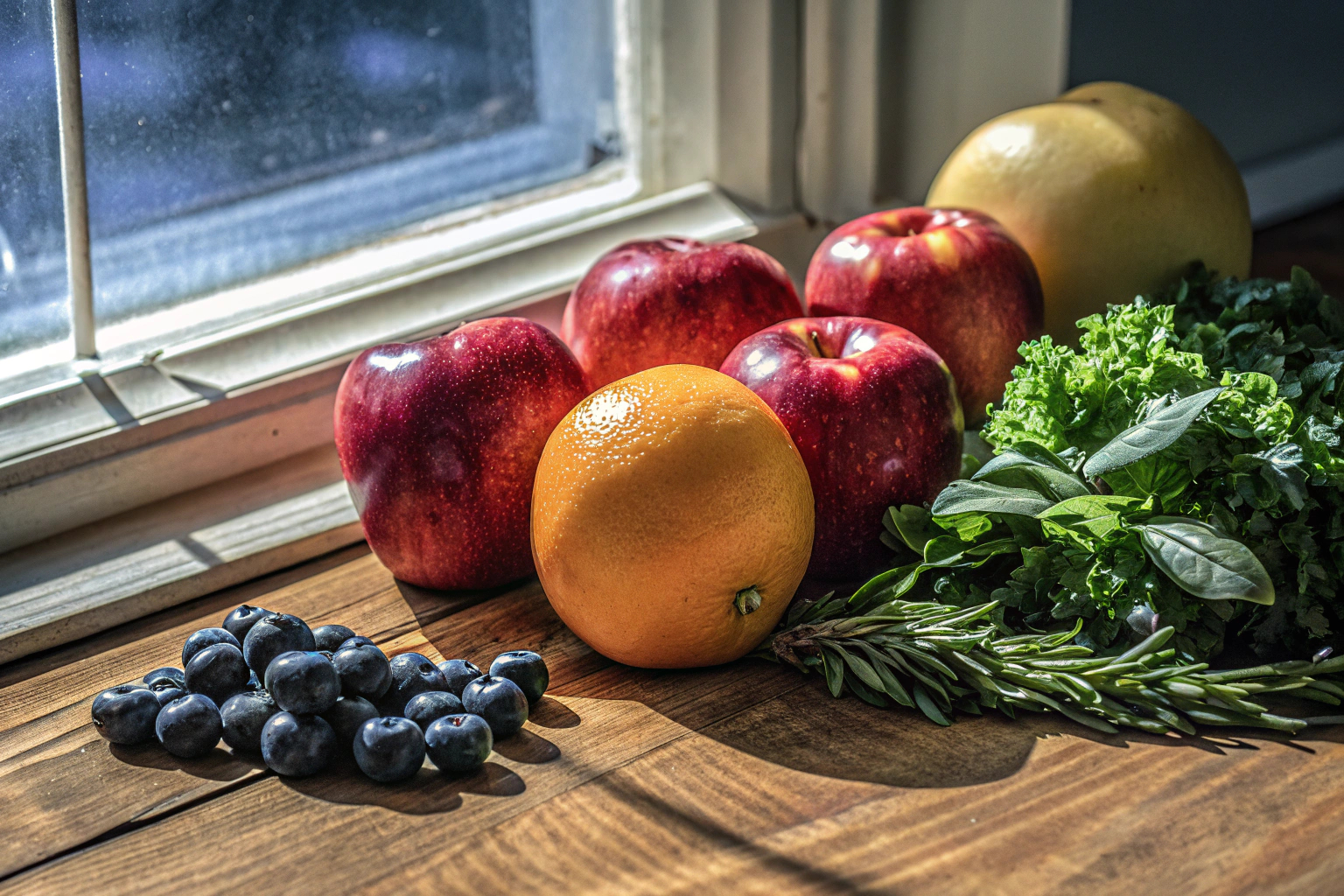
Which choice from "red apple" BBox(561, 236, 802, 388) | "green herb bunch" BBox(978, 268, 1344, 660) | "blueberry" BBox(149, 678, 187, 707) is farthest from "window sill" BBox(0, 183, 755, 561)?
"green herb bunch" BBox(978, 268, 1344, 660)

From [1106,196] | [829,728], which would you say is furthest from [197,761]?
[1106,196]

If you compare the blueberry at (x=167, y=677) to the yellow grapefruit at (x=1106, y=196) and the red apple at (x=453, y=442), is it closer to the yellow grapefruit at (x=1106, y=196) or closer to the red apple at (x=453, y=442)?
the red apple at (x=453, y=442)

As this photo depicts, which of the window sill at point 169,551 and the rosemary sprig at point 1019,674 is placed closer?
the rosemary sprig at point 1019,674

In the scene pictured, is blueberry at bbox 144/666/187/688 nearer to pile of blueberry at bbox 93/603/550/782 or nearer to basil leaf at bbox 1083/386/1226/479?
pile of blueberry at bbox 93/603/550/782

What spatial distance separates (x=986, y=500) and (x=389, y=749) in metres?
0.36

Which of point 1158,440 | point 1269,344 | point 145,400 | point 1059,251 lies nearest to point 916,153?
point 1059,251

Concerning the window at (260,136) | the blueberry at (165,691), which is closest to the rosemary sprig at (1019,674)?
the blueberry at (165,691)

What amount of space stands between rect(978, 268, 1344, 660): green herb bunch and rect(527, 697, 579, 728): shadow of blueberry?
0.24m

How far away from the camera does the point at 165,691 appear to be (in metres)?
0.71

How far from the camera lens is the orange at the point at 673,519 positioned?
0.70 meters

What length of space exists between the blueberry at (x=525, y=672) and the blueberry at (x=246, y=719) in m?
0.12

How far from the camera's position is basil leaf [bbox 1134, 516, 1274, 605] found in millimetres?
637

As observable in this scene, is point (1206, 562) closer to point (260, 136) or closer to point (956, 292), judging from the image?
point (956, 292)

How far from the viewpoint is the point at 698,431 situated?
71 centimetres
